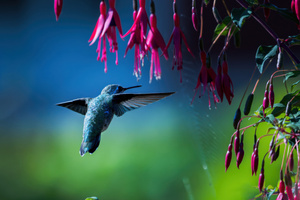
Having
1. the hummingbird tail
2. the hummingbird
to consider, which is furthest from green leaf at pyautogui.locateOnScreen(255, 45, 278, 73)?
the hummingbird tail

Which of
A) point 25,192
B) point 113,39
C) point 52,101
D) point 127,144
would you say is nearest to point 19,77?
point 52,101

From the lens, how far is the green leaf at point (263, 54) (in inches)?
23.7

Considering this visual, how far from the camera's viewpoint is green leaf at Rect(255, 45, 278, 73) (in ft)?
1.97

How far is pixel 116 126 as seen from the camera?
7.43ft

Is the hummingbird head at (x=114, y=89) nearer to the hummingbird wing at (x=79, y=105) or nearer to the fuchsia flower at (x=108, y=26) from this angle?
the hummingbird wing at (x=79, y=105)

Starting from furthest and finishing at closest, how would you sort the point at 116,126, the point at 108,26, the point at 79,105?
1. the point at 116,126
2. the point at 79,105
3. the point at 108,26

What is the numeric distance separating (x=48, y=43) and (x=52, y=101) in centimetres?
55

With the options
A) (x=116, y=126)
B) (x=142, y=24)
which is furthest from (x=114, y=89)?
(x=116, y=126)

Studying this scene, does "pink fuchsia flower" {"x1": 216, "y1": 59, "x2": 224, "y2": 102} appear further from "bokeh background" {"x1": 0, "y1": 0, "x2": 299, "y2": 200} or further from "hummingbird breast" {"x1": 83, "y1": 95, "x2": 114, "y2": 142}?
"bokeh background" {"x1": 0, "y1": 0, "x2": 299, "y2": 200}

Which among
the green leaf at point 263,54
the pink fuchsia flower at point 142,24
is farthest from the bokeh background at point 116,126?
the pink fuchsia flower at point 142,24

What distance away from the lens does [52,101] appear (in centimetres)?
265

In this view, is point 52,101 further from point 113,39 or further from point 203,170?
point 113,39

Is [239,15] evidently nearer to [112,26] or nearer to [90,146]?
[112,26]

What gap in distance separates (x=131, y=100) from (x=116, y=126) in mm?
1451
